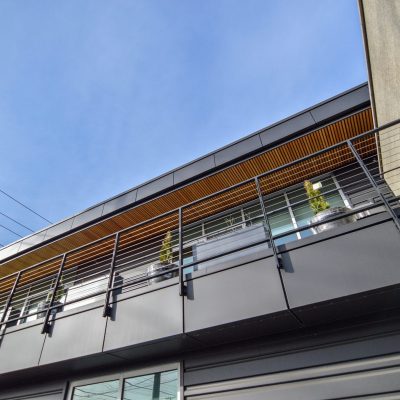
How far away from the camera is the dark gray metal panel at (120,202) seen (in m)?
6.34

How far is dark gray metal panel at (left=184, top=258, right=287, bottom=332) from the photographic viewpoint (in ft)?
8.83

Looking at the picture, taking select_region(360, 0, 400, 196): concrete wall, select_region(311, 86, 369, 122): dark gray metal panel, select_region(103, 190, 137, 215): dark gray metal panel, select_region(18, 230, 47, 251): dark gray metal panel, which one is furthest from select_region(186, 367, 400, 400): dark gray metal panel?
select_region(18, 230, 47, 251): dark gray metal panel

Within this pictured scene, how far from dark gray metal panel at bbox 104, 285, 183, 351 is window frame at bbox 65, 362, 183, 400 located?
30.5 inches

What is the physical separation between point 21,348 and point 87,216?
3230mm

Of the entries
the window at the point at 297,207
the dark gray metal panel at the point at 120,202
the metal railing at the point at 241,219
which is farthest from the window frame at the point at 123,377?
the dark gray metal panel at the point at 120,202

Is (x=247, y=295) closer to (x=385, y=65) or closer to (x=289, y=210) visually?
(x=289, y=210)

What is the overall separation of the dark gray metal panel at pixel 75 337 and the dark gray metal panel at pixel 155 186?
292 centimetres

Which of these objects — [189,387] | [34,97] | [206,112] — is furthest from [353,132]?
[34,97]

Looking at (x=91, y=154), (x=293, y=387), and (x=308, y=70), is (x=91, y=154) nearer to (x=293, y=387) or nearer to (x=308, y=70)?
(x=308, y=70)

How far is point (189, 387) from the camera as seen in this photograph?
3.37 m

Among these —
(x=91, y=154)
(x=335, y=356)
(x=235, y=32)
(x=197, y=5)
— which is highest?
(x=91, y=154)

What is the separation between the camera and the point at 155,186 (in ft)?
20.2

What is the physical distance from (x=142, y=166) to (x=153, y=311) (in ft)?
50.6

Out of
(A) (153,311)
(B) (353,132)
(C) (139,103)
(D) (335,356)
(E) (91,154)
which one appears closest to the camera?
(D) (335,356)
